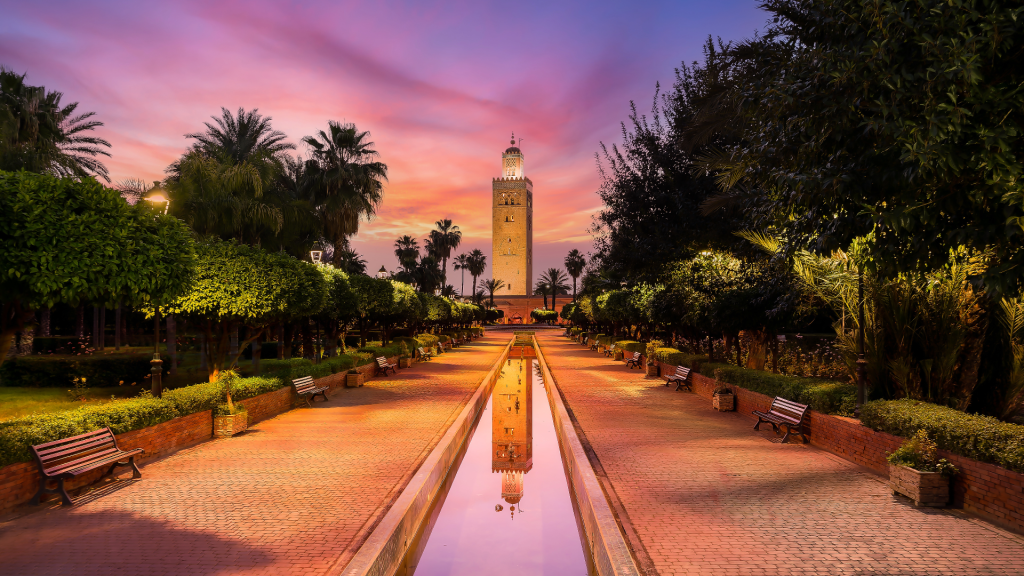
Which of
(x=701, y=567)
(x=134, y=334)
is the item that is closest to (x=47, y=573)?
(x=701, y=567)

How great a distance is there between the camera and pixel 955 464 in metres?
6.83

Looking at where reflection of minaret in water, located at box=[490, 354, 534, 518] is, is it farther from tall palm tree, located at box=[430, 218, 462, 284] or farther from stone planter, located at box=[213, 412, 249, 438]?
tall palm tree, located at box=[430, 218, 462, 284]

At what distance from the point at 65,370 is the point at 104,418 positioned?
13.0m

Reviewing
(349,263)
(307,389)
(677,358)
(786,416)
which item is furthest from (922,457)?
(349,263)

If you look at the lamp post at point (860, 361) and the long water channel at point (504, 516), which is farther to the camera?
the lamp post at point (860, 361)

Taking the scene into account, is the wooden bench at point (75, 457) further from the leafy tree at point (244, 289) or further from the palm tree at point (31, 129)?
the palm tree at point (31, 129)

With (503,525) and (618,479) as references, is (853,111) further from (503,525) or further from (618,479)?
(503,525)

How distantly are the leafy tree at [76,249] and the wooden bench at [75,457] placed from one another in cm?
139

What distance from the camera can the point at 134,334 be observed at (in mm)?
39969

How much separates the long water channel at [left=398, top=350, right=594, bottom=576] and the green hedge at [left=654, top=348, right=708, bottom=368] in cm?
715

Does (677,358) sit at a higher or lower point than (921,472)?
higher

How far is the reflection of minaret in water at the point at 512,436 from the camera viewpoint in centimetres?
980

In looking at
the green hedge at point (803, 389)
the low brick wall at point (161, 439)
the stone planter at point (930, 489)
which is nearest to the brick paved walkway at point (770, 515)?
the stone planter at point (930, 489)

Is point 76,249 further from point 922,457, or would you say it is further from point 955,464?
point 955,464
